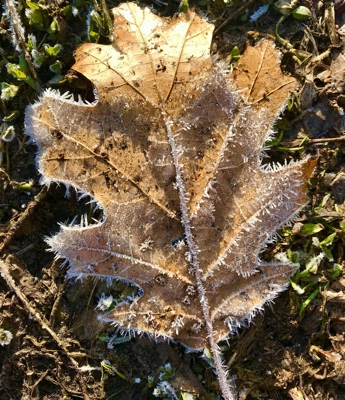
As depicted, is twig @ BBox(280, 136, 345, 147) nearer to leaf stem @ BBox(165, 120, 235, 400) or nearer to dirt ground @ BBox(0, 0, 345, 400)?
dirt ground @ BBox(0, 0, 345, 400)

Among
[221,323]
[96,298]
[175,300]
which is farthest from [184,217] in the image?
[96,298]

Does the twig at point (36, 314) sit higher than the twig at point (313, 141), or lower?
lower

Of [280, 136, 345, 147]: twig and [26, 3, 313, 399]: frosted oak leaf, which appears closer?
[26, 3, 313, 399]: frosted oak leaf

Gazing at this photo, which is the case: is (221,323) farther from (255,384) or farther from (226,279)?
(255,384)

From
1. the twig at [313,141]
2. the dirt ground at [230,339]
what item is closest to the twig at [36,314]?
the dirt ground at [230,339]

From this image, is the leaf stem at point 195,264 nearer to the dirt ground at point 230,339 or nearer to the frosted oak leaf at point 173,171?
the frosted oak leaf at point 173,171

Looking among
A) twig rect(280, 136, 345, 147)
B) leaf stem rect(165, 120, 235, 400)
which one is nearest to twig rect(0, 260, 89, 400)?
leaf stem rect(165, 120, 235, 400)
